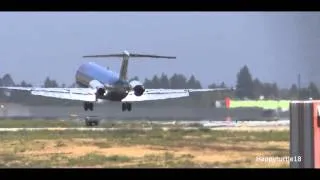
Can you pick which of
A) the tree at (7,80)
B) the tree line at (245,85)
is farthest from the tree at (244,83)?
the tree at (7,80)

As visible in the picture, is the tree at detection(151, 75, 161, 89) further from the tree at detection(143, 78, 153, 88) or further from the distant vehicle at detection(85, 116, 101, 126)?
the distant vehicle at detection(85, 116, 101, 126)

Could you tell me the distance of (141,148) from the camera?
Answer: 331 inches

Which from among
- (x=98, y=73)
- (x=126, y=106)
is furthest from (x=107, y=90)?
(x=126, y=106)

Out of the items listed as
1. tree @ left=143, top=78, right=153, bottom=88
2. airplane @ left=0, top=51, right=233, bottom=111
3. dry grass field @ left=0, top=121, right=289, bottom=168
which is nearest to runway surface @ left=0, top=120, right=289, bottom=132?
dry grass field @ left=0, top=121, right=289, bottom=168

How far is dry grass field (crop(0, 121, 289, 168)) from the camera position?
8.01 metres

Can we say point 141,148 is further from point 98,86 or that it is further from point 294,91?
point 294,91

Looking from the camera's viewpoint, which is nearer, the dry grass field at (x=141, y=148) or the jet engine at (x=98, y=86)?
the dry grass field at (x=141, y=148)

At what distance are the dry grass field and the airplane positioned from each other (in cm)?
32

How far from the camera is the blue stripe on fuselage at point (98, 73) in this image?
8406 mm

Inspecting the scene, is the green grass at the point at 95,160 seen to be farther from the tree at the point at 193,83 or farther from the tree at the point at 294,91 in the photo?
the tree at the point at 294,91

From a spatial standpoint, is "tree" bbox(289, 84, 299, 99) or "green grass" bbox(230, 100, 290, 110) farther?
"green grass" bbox(230, 100, 290, 110)

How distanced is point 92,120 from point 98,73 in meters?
0.57

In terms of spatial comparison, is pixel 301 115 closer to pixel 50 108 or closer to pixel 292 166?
pixel 292 166
